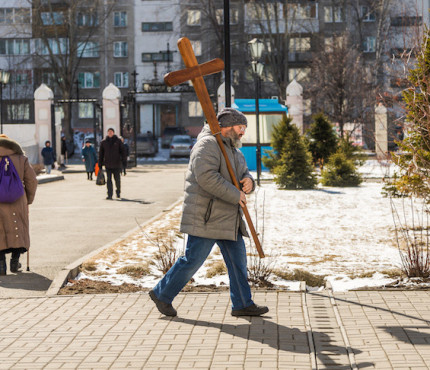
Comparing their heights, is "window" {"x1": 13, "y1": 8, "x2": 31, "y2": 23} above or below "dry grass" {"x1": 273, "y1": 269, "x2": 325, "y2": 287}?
above

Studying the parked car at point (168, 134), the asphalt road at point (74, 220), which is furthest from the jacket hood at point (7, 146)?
the parked car at point (168, 134)

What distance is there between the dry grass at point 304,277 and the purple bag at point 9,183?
3022mm

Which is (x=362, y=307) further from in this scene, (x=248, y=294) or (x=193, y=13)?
(x=193, y=13)

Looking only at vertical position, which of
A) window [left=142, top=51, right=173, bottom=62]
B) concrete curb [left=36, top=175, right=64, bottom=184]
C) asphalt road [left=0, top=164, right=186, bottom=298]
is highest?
window [left=142, top=51, right=173, bottom=62]

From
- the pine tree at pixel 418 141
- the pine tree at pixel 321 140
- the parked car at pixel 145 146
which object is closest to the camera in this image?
the pine tree at pixel 418 141

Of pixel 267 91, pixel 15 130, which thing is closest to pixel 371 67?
pixel 267 91

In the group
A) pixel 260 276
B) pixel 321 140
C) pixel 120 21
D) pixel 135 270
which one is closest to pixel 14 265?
pixel 135 270

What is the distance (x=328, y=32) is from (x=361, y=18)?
4456 millimetres

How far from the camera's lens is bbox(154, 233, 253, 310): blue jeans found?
23.9 feet

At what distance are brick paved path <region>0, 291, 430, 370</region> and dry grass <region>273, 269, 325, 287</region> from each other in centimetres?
102

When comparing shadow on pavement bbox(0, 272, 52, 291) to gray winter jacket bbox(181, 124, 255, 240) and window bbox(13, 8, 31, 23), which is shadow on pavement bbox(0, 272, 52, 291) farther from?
window bbox(13, 8, 31, 23)

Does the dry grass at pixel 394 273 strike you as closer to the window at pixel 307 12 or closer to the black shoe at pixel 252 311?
the black shoe at pixel 252 311

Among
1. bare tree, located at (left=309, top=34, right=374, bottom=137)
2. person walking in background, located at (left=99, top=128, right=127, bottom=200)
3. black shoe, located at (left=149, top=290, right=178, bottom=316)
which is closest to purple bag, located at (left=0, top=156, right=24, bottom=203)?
black shoe, located at (left=149, top=290, right=178, bottom=316)

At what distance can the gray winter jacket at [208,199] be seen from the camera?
7070 mm
